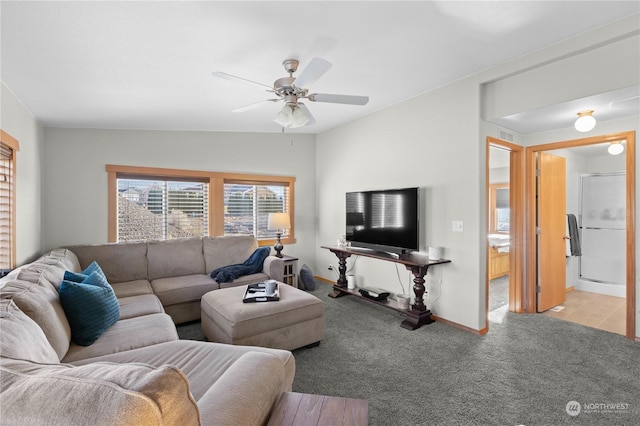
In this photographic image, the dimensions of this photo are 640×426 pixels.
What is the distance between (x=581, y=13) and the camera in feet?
7.00

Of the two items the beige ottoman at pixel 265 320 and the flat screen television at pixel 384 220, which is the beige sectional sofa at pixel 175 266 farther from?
the flat screen television at pixel 384 220

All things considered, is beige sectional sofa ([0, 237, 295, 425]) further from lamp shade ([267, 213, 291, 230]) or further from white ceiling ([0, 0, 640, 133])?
white ceiling ([0, 0, 640, 133])

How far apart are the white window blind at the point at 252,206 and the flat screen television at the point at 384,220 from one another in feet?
4.56

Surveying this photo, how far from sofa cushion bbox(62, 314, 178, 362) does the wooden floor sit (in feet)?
14.0

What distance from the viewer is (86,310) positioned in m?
2.03

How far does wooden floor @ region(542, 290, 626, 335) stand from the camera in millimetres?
Result: 3416

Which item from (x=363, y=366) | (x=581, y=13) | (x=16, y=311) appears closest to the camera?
(x=16, y=311)

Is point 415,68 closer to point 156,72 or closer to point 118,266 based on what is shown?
point 156,72

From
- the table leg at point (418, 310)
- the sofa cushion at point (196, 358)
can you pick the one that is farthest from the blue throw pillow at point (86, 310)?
the table leg at point (418, 310)

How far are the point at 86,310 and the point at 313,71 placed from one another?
223 cm

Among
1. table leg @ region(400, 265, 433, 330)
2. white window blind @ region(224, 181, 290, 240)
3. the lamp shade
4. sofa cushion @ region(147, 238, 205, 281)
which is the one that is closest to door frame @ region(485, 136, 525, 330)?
table leg @ region(400, 265, 433, 330)

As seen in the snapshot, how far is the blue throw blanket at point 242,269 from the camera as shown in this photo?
3.67 meters

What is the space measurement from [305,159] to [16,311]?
4526 millimetres

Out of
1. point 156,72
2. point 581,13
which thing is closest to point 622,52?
point 581,13
